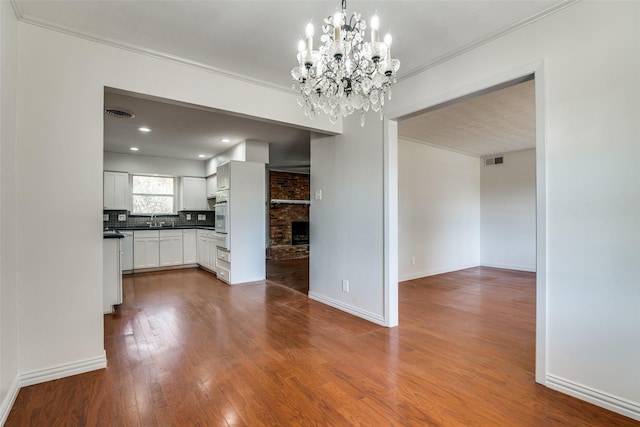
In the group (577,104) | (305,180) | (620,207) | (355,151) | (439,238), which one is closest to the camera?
(620,207)

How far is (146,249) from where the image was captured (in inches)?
233

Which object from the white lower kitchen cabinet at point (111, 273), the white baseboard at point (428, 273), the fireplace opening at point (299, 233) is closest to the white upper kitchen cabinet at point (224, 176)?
the white lower kitchen cabinet at point (111, 273)

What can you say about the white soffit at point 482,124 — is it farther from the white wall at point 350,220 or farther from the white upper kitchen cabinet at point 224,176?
the white upper kitchen cabinet at point 224,176

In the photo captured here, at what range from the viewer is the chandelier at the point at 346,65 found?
1.71m

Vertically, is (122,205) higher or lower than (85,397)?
higher

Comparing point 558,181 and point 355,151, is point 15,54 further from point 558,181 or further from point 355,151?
point 558,181

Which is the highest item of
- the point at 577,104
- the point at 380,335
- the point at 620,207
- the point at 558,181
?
the point at 577,104

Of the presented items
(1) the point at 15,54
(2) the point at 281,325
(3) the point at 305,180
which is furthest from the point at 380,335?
(3) the point at 305,180

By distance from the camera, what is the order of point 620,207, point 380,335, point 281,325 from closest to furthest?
point 620,207
point 380,335
point 281,325

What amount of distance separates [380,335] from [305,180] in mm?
6448

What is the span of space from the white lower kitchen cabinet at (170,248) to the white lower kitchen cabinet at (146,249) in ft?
0.24

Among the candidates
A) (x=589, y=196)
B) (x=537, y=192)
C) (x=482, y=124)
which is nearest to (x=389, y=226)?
(x=537, y=192)

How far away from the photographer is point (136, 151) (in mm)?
6113

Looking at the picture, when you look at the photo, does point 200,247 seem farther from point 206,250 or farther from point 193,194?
point 193,194
